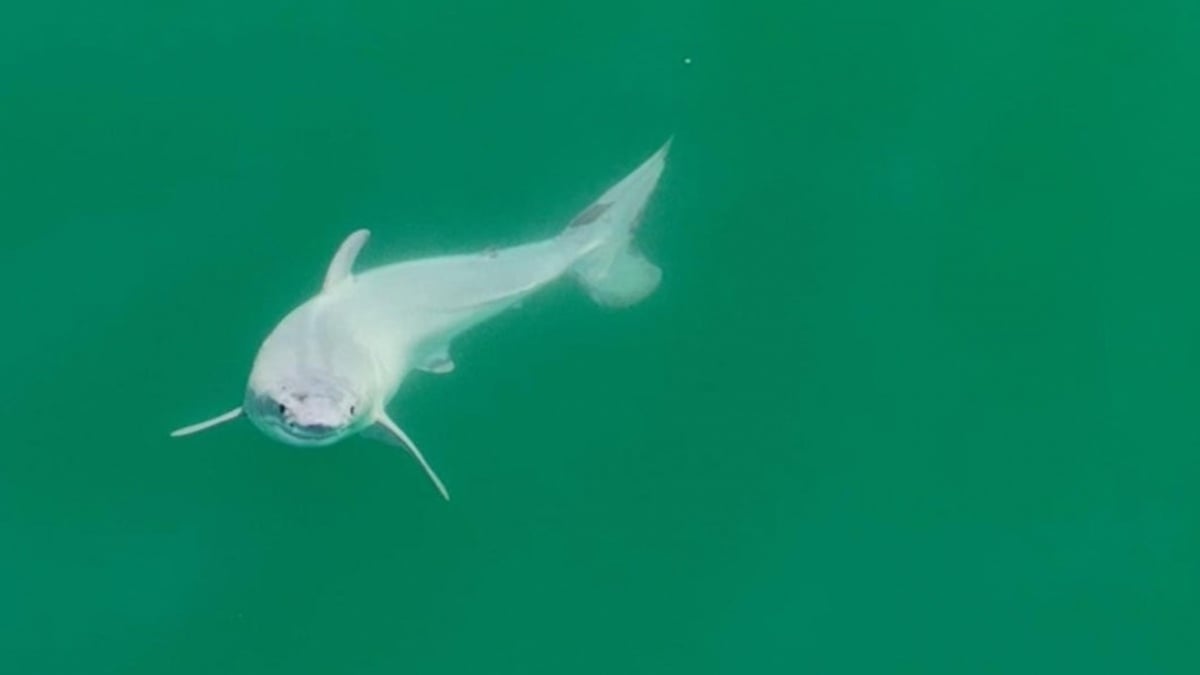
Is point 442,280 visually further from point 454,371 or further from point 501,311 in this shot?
point 454,371

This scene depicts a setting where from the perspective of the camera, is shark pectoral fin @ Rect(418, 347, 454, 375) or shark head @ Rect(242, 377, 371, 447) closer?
shark head @ Rect(242, 377, 371, 447)

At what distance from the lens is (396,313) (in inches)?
320

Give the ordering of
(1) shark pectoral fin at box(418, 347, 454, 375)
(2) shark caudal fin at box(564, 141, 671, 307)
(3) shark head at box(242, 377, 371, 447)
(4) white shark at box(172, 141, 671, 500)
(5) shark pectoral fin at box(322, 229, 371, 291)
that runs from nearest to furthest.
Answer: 1. (3) shark head at box(242, 377, 371, 447)
2. (4) white shark at box(172, 141, 671, 500)
3. (5) shark pectoral fin at box(322, 229, 371, 291)
4. (1) shark pectoral fin at box(418, 347, 454, 375)
5. (2) shark caudal fin at box(564, 141, 671, 307)

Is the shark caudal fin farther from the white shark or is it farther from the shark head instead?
the shark head

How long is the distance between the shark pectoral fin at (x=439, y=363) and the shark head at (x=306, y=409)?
58.0 inches

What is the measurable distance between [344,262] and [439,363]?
92 centimetres

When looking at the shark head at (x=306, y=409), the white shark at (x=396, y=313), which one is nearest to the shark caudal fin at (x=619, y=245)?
the white shark at (x=396, y=313)

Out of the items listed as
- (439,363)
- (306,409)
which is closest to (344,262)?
(439,363)

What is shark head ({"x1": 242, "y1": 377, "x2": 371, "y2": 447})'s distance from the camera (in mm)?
6773

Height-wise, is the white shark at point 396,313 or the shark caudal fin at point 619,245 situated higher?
the shark caudal fin at point 619,245

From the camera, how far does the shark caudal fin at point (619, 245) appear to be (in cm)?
913

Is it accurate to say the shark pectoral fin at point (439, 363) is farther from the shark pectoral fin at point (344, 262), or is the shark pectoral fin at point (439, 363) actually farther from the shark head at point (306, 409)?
the shark head at point (306, 409)

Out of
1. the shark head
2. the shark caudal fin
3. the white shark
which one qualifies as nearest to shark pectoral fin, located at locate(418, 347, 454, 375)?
the white shark

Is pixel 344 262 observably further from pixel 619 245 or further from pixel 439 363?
pixel 619 245
